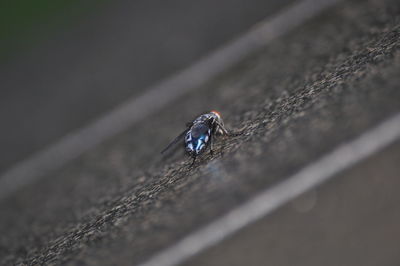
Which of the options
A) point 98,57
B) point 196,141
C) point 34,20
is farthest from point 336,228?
point 34,20

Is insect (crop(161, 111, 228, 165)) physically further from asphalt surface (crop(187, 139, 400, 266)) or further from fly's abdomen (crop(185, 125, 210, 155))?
asphalt surface (crop(187, 139, 400, 266))

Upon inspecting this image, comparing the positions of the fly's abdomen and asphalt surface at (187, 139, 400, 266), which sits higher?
the fly's abdomen

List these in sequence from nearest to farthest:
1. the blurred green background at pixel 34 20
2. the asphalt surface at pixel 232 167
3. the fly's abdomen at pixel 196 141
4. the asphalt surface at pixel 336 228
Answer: the asphalt surface at pixel 336 228 < the asphalt surface at pixel 232 167 < the fly's abdomen at pixel 196 141 < the blurred green background at pixel 34 20

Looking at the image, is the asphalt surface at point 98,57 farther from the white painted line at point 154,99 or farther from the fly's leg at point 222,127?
the fly's leg at point 222,127

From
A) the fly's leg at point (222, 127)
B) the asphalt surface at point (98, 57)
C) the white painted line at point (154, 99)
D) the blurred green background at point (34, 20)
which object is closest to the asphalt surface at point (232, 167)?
the fly's leg at point (222, 127)

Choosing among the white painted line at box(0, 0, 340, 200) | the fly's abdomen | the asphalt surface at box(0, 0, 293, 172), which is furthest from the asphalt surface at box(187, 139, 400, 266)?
the asphalt surface at box(0, 0, 293, 172)

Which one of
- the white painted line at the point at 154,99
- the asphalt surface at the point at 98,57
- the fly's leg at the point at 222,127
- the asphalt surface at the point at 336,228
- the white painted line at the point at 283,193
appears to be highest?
the asphalt surface at the point at 98,57

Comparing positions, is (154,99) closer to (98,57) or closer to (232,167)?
(98,57)
